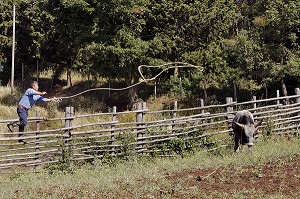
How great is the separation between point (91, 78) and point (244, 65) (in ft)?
46.5

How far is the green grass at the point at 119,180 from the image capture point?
709 centimetres

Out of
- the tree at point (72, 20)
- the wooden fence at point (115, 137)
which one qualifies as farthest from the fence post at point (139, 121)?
the tree at point (72, 20)

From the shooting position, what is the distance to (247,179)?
7.55m

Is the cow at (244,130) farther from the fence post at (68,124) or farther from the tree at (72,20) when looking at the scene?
the tree at (72,20)

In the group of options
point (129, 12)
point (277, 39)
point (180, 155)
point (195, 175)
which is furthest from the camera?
point (129, 12)

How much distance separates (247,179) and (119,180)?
2.26 metres

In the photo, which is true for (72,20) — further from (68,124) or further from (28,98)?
(68,124)

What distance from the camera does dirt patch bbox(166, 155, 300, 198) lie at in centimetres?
694

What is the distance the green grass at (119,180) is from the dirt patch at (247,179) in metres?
0.18

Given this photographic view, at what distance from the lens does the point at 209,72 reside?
76.1 ft

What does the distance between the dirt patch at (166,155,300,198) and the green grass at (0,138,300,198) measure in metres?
0.18

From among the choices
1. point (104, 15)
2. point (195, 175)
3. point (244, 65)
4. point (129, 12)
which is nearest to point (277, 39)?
point (244, 65)

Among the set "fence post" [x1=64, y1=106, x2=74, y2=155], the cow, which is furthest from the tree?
the cow

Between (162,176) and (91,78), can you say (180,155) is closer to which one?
(162,176)
